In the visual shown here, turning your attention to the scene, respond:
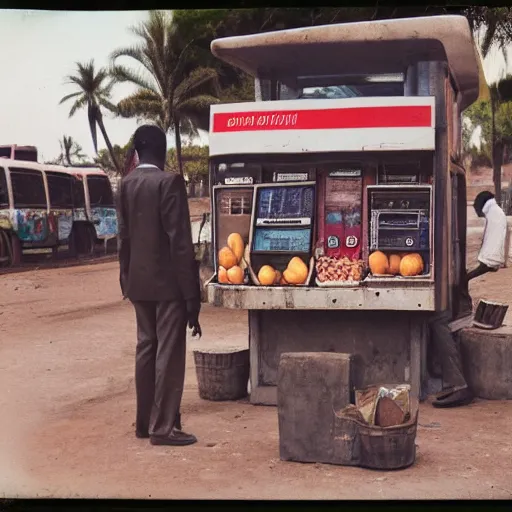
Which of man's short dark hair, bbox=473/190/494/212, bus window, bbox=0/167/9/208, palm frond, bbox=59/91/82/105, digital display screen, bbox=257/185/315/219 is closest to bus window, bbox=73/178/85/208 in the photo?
bus window, bbox=0/167/9/208

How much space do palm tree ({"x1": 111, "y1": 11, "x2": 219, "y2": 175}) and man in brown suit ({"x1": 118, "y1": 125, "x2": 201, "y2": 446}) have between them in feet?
1.46

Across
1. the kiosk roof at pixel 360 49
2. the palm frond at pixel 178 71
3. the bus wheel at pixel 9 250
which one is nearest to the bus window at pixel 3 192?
the bus wheel at pixel 9 250

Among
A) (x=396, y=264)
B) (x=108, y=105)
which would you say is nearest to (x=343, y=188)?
A: (x=396, y=264)

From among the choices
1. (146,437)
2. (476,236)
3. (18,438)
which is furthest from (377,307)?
(18,438)

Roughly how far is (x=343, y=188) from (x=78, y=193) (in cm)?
194

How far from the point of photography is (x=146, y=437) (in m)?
6.57

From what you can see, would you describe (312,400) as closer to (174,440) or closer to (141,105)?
(174,440)

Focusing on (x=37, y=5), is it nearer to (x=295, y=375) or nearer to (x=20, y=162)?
(x=20, y=162)

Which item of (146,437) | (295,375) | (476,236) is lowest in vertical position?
(146,437)

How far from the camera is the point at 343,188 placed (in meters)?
7.23

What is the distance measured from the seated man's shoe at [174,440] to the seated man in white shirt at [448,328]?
6.29ft

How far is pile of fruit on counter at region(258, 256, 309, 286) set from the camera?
7.11 metres

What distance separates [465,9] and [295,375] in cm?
280

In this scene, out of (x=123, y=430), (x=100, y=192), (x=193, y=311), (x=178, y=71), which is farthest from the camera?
(x=178, y=71)
